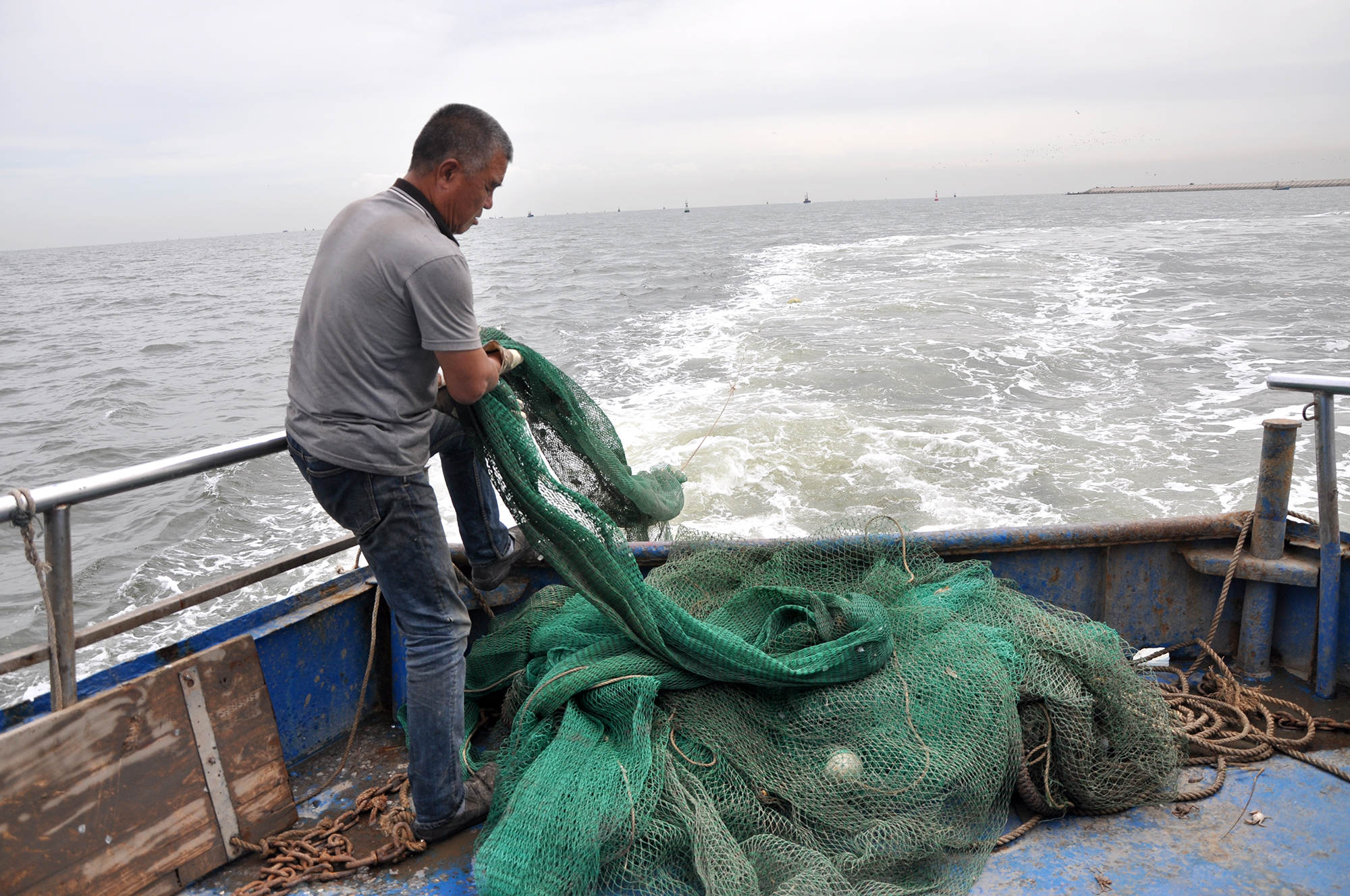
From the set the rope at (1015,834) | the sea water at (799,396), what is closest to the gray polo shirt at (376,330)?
the rope at (1015,834)

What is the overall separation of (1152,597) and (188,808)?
3.57 meters

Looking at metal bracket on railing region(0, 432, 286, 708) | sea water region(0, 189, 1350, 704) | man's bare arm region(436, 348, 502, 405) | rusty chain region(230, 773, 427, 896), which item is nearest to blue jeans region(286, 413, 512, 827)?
rusty chain region(230, 773, 427, 896)

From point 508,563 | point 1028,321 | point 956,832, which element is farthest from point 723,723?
point 1028,321

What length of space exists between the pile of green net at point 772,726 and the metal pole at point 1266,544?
0.72m

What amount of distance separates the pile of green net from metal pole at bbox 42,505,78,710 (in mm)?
1072

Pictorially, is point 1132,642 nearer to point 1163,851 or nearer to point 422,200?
point 1163,851

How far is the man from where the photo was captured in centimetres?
215

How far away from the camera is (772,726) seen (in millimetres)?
2568

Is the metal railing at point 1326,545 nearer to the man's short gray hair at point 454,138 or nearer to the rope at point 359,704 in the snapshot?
the man's short gray hair at point 454,138

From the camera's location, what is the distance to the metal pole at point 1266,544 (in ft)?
10.6

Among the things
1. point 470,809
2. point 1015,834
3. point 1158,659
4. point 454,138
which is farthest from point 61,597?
point 1158,659

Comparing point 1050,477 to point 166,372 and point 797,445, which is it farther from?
point 166,372

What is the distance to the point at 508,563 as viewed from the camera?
3.14 meters

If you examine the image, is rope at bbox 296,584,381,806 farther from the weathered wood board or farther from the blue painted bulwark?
the weathered wood board
